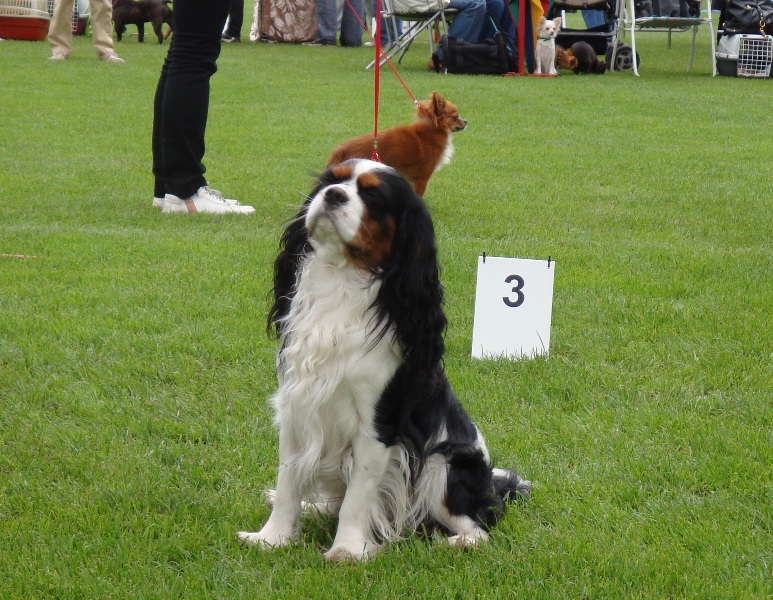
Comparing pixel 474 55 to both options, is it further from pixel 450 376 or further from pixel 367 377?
pixel 367 377

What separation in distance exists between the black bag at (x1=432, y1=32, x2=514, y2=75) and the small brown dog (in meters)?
7.18

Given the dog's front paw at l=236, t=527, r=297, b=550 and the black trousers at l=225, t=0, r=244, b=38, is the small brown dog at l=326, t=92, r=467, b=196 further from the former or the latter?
the black trousers at l=225, t=0, r=244, b=38

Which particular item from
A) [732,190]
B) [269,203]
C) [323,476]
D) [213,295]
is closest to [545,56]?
[732,190]

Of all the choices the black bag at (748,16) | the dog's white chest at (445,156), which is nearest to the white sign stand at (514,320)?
the dog's white chest at (445,156)

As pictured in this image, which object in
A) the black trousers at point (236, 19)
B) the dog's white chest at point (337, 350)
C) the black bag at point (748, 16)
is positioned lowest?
the dog's white chest at point (337, 350)

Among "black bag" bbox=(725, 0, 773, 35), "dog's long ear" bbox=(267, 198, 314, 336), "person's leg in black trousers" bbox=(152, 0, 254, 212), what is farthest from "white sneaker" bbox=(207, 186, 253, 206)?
"black bag" bbox=(725, 0, 773, 35)

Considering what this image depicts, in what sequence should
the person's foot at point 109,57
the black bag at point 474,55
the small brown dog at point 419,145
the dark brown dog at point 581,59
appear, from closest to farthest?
the small brown dog at point 419,145
the black bag at point 474,55
the person's foot at point 109,57
the dark brown dog at point 581,59

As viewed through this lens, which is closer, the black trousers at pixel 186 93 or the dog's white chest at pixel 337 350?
the dog's white chest at pixel 337 350

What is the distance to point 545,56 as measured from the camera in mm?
15078

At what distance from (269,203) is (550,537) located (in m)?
4.60

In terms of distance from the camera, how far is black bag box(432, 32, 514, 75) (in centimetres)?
1475

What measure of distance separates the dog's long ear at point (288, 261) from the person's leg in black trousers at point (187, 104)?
365cm

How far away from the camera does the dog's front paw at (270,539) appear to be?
268 centimetres

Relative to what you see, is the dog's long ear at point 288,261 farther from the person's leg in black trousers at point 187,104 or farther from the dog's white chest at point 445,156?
the dog's white chest at point 445,156
